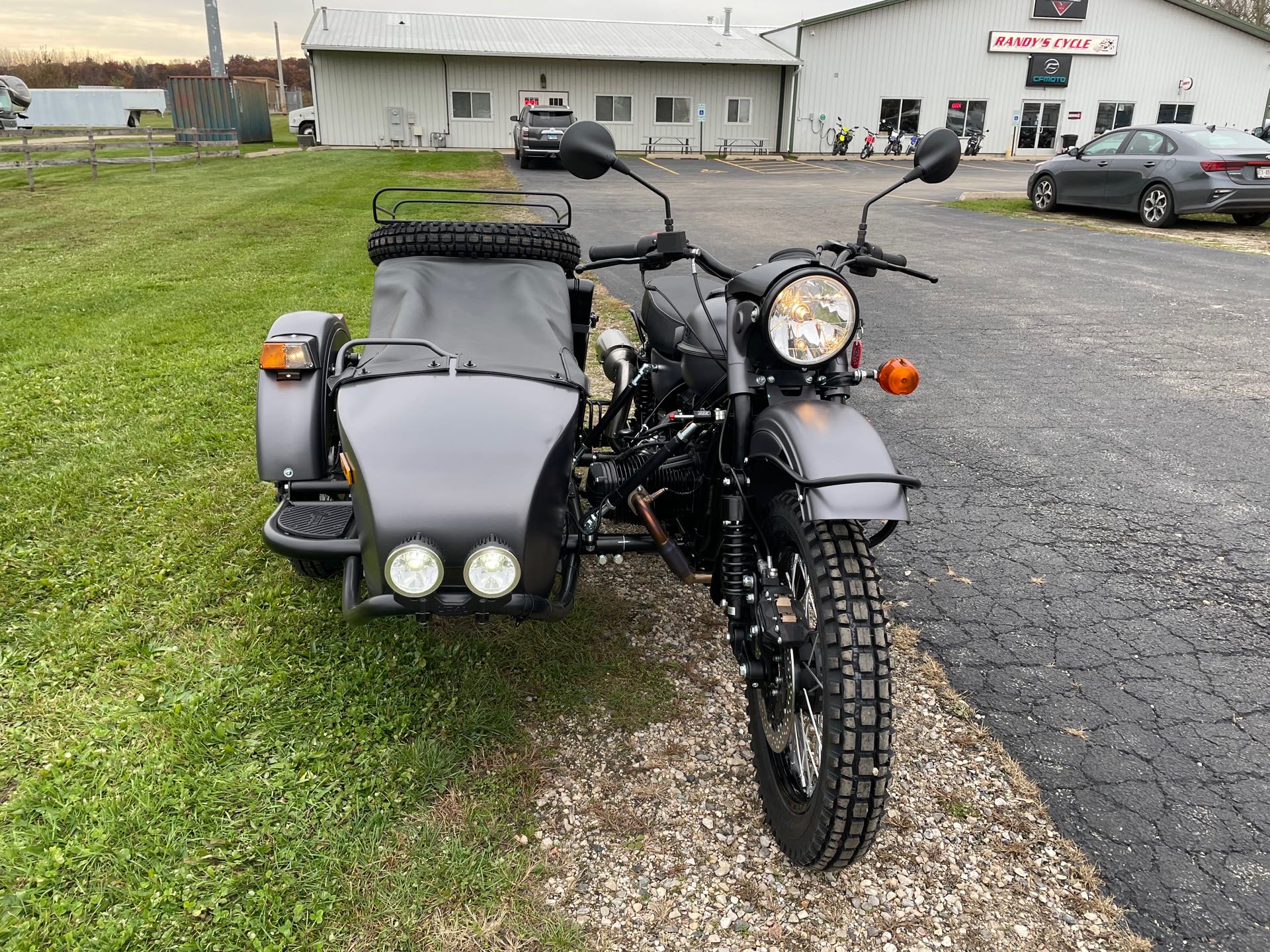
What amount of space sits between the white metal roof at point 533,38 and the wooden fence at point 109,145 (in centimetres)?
609

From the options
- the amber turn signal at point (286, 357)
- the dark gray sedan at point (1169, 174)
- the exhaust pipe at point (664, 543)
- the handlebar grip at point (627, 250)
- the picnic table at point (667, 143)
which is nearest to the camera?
the exhaust pipe at point (664, 543)

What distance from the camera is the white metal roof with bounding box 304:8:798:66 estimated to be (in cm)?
3434

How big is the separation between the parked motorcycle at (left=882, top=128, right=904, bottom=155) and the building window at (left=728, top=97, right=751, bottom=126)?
19.7 feet

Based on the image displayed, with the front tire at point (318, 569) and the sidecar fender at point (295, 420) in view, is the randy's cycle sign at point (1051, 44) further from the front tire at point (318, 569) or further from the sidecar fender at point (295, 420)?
the front tire at point (318, 569)

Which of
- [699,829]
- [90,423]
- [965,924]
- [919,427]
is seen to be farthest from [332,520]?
[919,427]

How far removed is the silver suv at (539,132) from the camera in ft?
81.7

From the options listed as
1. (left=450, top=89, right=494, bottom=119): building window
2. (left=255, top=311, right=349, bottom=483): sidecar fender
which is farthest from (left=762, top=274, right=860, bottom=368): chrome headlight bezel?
(left=450, top=89, right=494, bottom=119): building window

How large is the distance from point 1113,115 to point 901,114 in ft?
29.8

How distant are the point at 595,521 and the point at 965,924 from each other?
154 centimetres

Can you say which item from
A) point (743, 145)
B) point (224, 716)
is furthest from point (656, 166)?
point (224, 716)

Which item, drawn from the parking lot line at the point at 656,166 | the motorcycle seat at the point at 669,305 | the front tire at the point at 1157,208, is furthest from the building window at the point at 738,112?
the motorcycle seat at the point at 669,305

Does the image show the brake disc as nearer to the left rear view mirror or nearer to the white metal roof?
the left rear view mirror

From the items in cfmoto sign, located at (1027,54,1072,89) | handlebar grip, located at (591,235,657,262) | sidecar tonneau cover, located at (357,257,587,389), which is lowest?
sidecar tonneau cover, located at (357,257,587,389)

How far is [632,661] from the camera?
324 cm
